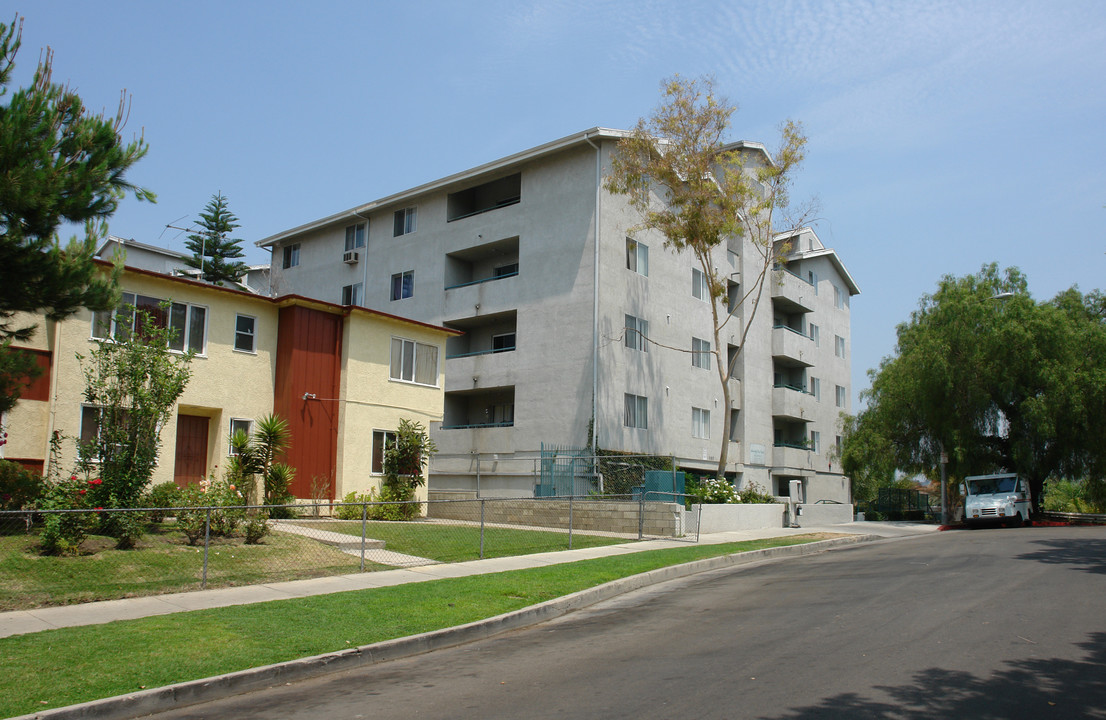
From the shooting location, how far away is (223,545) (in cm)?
1572

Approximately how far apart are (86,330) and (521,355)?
16.5 meters

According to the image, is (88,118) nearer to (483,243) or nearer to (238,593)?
(238,593)

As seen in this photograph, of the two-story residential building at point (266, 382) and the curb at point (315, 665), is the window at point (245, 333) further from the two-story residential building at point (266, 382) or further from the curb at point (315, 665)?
the curb at point (315, 665)

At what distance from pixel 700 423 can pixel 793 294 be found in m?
11.5

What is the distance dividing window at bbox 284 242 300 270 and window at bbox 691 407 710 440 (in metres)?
21.5

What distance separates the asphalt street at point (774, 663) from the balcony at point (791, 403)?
29381mm

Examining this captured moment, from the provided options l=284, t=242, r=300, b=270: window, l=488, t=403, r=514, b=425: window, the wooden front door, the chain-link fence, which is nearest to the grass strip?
the chain-link fence

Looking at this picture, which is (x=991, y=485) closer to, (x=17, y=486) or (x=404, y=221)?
(x=404, y=221)

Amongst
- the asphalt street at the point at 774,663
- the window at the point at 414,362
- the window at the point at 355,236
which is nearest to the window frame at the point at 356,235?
the window at the point at 355,236

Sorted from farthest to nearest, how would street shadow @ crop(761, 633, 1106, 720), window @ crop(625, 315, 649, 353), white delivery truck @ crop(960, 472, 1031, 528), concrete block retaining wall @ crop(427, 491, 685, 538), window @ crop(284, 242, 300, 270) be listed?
1. window @ crop(284, 242, 300, 270)
2. window @ crop(625, 315, 649, 353)
3. white delivery truck @ crop(960, 472, 1031, 528)
4. concrete block retaining wall @ crop(427, 491, 685, 538)
5. street shadow @ crop(761, 633, 1106, 720)

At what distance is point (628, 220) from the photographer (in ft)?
109

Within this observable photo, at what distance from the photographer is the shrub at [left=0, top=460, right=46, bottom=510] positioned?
16.1 meters

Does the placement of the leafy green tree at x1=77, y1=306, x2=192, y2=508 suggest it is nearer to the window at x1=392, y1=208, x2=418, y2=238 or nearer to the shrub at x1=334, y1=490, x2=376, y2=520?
the shrub at x1=334, y1=490, x2=376, y2=520

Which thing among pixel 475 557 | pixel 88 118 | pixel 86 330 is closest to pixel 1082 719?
pixel 475 557
